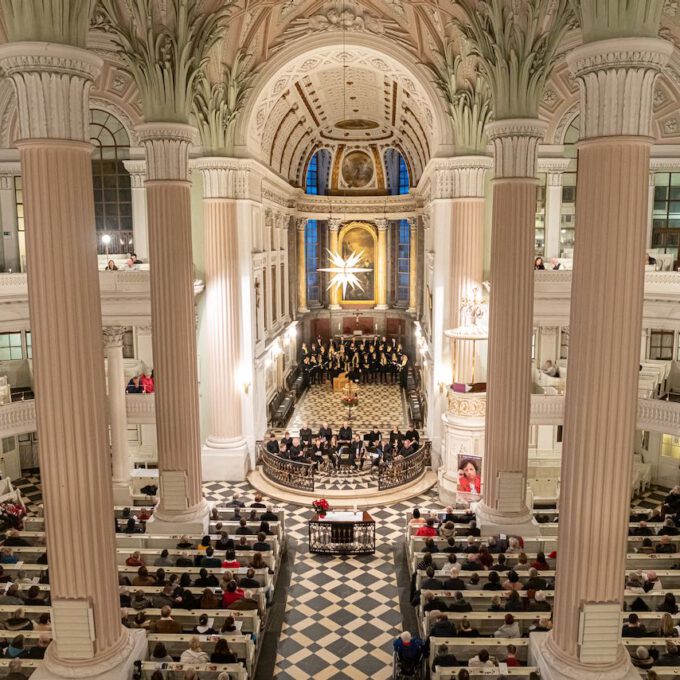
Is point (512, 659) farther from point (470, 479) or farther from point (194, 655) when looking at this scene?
point (470, 479)

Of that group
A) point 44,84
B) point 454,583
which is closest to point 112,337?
point 454,583

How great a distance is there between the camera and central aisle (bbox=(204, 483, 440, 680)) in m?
11.0

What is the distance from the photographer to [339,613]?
12.7 m

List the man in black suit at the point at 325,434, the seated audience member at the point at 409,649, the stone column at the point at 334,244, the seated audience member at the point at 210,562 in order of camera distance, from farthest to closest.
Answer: the stone column at the point at 334,244
the man in black suit at the point at 325,434
the seated audience member at the point at 210,562
the seated audience member at the point at 409,649

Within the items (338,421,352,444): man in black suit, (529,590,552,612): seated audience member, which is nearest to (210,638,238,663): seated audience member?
(529,590,552,612): seated audience member

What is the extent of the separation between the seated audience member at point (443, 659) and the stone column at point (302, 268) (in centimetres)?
2610

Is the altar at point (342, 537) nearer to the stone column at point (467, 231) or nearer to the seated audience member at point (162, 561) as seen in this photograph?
the seated audience member at point (162, 561)

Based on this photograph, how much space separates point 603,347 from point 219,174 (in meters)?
14.3

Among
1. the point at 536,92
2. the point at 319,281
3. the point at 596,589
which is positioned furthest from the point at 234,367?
the point at 319,281

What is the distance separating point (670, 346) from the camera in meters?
20.2

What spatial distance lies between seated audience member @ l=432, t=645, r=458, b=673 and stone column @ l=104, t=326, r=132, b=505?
10.8 metres

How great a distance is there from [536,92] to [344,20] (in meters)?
9.14

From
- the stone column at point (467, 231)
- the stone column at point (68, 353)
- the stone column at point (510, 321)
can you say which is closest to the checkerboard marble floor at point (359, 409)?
the stone column at point (467, 231)

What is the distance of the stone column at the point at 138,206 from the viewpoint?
793 inches
